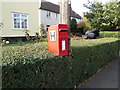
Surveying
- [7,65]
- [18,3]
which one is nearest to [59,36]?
[7,65]

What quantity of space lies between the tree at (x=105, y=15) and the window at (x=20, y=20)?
9.42m

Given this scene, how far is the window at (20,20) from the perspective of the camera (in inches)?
724

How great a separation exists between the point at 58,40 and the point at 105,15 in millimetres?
16723

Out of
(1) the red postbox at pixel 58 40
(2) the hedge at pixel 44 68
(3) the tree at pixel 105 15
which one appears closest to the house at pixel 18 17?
(3) the tree at pixel 105 15

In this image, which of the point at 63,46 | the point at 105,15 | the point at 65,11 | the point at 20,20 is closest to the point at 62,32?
the point at 63,46

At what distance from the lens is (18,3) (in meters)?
18.5

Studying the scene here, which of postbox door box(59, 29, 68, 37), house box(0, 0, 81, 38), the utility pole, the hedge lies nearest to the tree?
house box(0, 0, 81, 38)

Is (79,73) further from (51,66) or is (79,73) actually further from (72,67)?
(51,66)

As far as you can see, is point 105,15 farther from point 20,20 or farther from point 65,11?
point 65,11

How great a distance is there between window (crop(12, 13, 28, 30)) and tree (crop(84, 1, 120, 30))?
9.42m

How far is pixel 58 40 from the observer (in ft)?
10.3

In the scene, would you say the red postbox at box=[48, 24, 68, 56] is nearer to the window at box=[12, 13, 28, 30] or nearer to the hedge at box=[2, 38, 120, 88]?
the hedge at box=[2, 38, 120, 88]

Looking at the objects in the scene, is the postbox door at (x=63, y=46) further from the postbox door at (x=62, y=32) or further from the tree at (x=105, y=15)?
the tree at (x=105, y=15)

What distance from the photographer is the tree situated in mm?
16250
